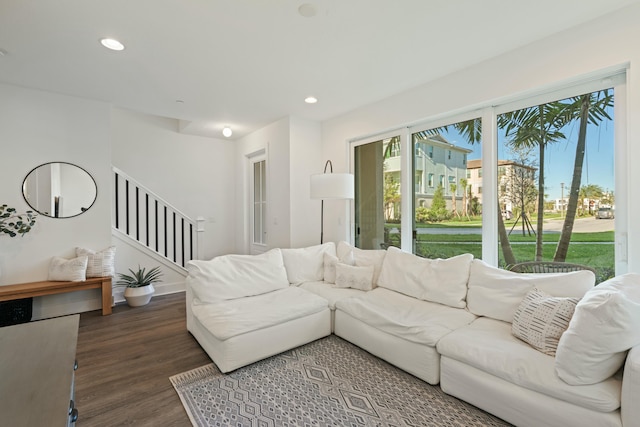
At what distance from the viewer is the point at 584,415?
1.48m

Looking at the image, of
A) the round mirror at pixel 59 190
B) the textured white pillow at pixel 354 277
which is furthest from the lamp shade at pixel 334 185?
the round mirror at pixel 59 190

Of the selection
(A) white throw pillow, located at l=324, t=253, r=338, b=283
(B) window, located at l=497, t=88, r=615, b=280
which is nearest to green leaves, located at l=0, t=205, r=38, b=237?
(A) white throw pillow, located at l=324, t=253, r=338, b=283

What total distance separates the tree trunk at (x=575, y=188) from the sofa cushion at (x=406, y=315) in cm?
103

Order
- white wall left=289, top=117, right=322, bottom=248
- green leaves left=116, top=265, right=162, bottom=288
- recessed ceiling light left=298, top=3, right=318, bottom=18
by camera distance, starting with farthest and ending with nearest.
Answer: white wall left=289, top=117, right=322, bottom=248
green leaves left=116, top=265, right=162, bottom=288
recessed ceiling light left=298, top=3, right=318, bottom=18

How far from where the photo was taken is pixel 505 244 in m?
2.92

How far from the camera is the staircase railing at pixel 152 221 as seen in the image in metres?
4.68

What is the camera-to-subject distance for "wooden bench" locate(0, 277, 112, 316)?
10.2 feet

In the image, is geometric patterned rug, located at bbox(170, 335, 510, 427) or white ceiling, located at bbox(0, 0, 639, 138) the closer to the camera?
geometric patterned rug, located at bbox(170, 335, 510, 427)

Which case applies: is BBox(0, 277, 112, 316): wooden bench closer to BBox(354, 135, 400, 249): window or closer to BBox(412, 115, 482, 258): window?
BBox(354, 135, 400, 249): window

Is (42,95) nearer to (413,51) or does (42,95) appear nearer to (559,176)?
(413,51)

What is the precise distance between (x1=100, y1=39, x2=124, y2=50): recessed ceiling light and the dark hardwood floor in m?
2.67

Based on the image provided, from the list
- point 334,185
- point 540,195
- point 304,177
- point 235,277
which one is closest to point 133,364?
point 235,277

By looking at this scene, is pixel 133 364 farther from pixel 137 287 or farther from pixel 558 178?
pixel 558 178

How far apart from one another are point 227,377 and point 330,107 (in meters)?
3.35
